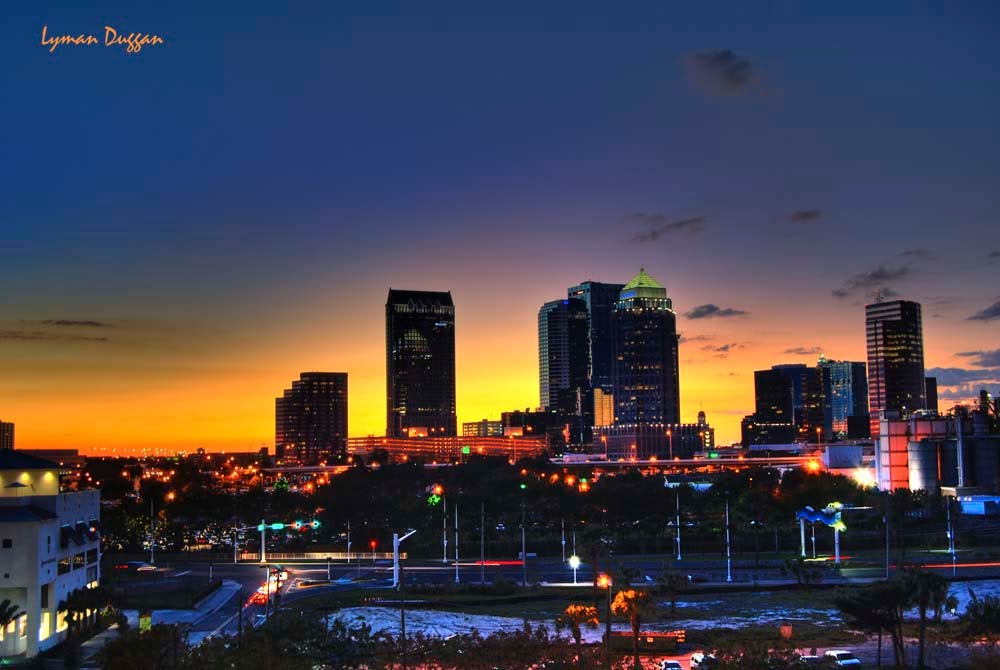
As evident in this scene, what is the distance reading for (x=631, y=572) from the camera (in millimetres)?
89750

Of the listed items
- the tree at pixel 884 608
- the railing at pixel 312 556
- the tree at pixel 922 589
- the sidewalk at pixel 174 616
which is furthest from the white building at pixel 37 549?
the tree at pixel 922 589

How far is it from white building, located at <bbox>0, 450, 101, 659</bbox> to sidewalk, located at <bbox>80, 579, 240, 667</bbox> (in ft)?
10.00

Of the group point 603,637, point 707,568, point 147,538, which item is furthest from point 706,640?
point 147,538

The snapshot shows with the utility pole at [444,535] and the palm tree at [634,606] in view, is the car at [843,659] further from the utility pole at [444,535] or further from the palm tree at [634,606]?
the utility pole at [444,535]

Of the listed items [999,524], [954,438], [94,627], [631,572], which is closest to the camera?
[94,627]

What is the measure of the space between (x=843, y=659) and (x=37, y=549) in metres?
56.9

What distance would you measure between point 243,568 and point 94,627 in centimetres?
4456

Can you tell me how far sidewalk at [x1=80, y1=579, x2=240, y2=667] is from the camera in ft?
255

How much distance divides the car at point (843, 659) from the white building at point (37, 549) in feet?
182

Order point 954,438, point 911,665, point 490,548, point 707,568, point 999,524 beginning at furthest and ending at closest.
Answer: point 954,438
point 999,524
point 490,548
point 707,568
point 911,665

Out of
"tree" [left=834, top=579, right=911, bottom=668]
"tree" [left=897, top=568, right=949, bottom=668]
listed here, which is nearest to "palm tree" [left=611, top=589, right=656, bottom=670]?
"tree" [left=834, top=579, right=911, bottom=668]

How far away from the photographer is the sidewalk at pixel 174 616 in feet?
255

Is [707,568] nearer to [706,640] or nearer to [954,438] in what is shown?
[706,640]

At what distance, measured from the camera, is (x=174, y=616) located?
92.1m
